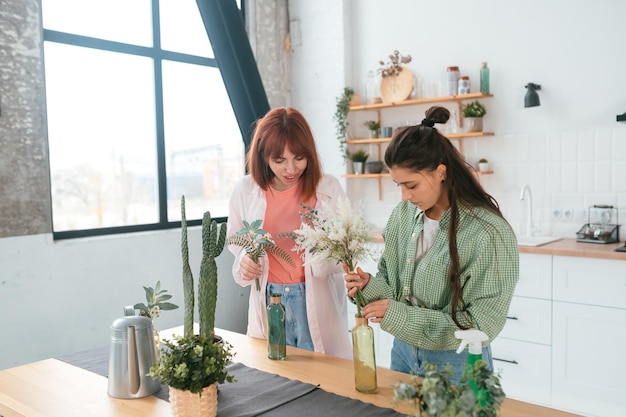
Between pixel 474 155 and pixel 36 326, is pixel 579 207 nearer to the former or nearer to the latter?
pixel 474 155

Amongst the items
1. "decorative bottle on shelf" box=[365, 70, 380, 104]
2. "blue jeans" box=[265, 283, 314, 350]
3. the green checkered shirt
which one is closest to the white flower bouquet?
the green checkered shirt

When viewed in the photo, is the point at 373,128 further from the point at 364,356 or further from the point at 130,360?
the point at 130,360

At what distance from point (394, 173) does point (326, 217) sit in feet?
0.85

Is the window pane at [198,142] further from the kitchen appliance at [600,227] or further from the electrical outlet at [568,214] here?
the kitchen appliance at [600,227]

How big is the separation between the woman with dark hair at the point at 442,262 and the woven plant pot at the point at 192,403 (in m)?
0.49

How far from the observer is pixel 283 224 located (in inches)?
97.0

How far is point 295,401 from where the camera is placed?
1610mm

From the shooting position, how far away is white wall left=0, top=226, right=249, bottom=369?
10.6ft

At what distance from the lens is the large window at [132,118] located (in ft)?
11.9

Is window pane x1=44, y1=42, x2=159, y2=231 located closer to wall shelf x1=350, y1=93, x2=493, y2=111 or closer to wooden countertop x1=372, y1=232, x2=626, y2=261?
wall shelf x1=350, y1=93, x2=493, y2=111

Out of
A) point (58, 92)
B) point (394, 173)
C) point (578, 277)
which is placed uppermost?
point (58, 92)

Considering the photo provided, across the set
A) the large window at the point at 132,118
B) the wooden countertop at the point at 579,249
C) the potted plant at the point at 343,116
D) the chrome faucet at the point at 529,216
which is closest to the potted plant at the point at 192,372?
the wooden countertop at the point at 579,249

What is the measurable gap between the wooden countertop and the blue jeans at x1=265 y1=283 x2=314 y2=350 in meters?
1.11

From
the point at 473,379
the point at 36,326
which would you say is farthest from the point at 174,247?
the point at 473,379
